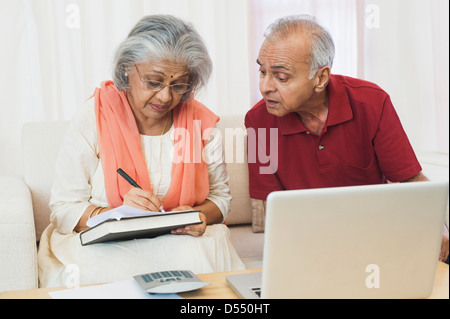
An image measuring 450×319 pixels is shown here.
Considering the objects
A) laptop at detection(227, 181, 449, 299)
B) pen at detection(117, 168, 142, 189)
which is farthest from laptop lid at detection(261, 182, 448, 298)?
pen at detection(117, 168, 142, 189)

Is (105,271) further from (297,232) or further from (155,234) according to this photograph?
(297,232)

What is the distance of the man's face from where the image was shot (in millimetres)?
1667

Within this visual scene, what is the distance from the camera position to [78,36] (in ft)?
8.58

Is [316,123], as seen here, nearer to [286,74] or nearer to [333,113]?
[333,113]

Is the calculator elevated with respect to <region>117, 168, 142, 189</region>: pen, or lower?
lower

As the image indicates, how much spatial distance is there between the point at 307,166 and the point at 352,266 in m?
0.84

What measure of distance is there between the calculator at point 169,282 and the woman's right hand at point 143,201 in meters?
0.44

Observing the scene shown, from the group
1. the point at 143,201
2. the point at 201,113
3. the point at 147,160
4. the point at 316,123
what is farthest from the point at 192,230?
the point at 316,123

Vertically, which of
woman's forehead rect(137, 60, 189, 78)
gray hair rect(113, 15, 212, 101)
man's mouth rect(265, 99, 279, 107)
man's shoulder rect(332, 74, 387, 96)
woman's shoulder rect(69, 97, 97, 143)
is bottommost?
woman's shoulder rect(69, 97, 97, 143)

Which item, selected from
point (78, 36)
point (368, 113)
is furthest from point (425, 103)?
point (78, 36)

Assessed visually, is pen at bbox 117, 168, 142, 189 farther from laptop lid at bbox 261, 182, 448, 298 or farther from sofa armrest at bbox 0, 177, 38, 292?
laptop lid at bbox 261, 182, 448, 298

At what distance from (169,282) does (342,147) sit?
879 millimetres

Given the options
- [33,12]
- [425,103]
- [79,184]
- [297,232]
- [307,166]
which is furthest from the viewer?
[425,103]

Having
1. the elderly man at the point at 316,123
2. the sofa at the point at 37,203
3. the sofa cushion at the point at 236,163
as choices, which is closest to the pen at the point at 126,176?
the sofa at the point at 37,203
